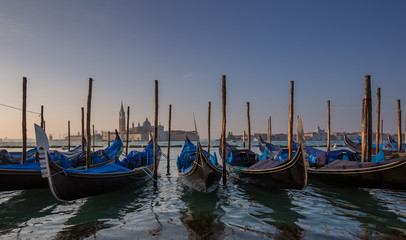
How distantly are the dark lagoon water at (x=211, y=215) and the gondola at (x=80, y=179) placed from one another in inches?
11.8

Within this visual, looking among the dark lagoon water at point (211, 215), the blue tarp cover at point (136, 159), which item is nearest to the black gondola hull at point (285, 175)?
the dark lagoon water at point (211, 215)

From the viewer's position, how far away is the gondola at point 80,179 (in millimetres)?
5414

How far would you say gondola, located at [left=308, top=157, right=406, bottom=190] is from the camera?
21.9 ft

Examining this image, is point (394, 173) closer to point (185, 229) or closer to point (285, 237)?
point (285, 237)

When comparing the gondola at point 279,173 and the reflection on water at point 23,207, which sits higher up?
the gondola at point 279,173

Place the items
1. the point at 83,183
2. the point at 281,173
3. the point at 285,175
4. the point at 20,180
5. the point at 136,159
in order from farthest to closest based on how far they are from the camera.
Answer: the point at 136,159, the point at 281,173, the point at 285,175, the point at 20,180, the point at 83,183

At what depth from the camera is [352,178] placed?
25.3ft

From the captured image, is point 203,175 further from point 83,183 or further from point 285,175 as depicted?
point 83,183

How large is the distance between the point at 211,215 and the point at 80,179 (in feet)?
11.1

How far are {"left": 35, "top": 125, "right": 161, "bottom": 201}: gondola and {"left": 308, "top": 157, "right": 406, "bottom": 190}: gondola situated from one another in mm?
6388

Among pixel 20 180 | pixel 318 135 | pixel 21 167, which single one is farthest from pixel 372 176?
pixel 318 135

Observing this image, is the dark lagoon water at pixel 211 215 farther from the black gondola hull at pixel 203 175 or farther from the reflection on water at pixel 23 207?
the black gondola hull at pixel 203 175

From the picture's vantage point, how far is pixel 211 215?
5.54 m

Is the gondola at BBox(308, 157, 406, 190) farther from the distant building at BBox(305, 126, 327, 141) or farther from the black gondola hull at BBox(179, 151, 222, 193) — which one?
the distant building at BBox(305, 126, 327, 141)
